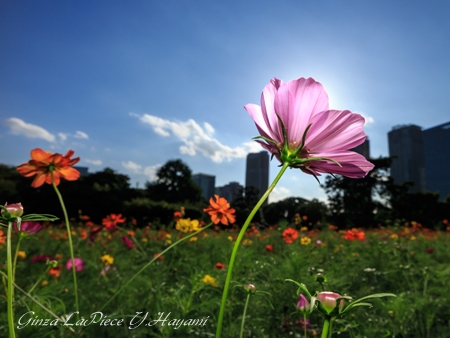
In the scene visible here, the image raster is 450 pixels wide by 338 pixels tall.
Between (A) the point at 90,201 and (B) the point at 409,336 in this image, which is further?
A: (A) the point at 90,201

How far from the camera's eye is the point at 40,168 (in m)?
0.57

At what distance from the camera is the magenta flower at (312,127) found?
0.35 m

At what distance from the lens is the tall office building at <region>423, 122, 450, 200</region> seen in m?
87.3

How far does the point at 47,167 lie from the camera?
0.57 metres

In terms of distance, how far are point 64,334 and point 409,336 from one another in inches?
51.6

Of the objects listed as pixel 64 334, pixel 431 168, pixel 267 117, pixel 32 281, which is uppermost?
pixel 431 168

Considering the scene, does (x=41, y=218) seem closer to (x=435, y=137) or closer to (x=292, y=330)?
(x=292, y=330)

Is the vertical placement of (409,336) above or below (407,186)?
below

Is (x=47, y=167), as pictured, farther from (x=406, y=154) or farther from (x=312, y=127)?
(x=406, y=154)

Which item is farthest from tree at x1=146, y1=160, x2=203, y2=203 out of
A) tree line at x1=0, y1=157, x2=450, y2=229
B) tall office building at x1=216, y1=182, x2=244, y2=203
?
tall office building at x1=216, y1=182, x2=244, y2=203

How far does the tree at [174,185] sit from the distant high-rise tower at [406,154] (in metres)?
83.8

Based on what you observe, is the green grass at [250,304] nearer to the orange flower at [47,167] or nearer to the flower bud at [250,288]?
the flower bud at [250,288]

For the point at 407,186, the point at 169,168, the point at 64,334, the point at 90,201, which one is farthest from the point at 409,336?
the point at 169,168

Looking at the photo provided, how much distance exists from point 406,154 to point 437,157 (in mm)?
9313
